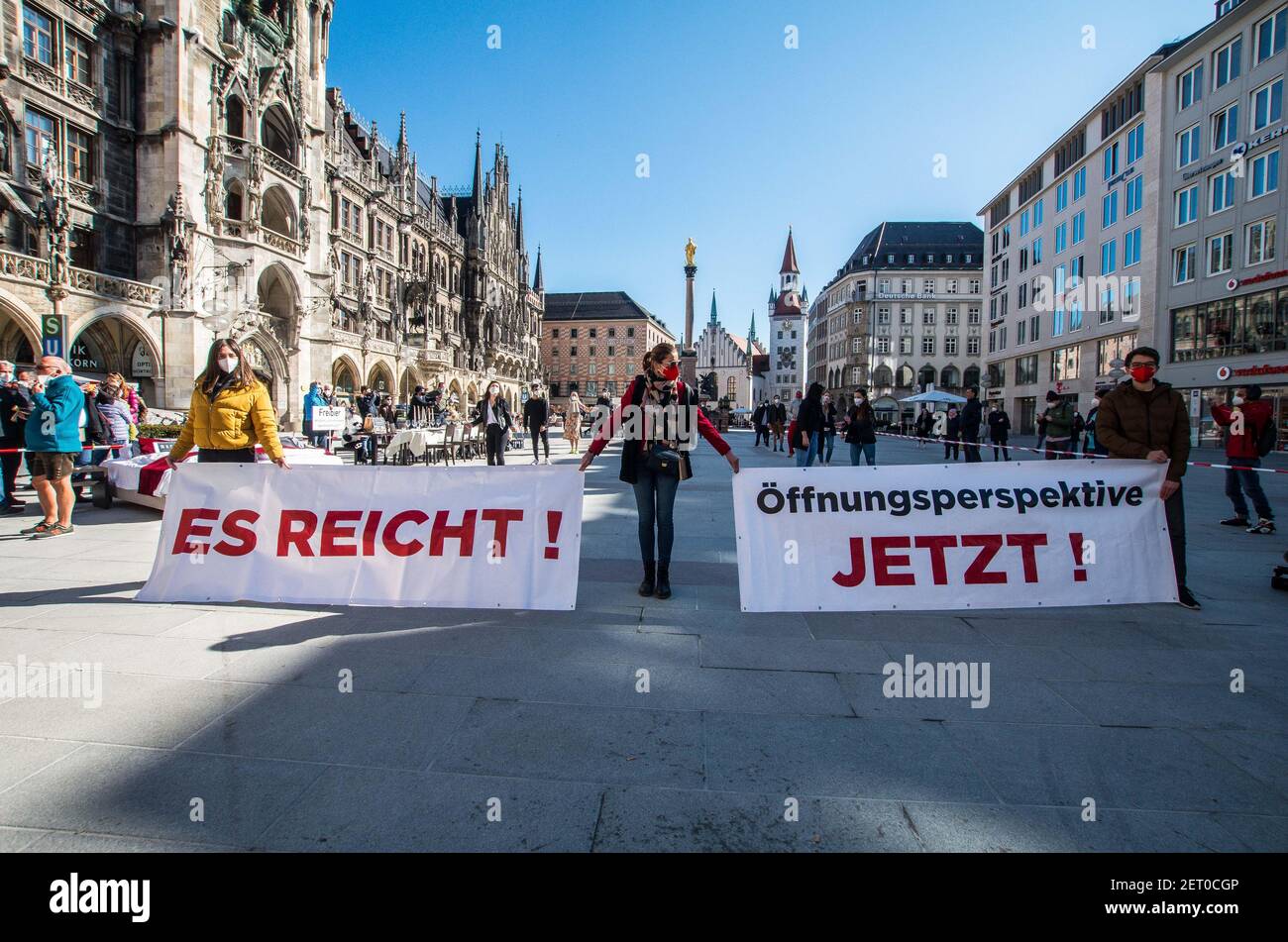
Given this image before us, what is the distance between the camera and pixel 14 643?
436 centimetres

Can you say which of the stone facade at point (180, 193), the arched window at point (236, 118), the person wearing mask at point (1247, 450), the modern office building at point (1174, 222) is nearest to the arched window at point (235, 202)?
the stone facade at point (180, 193)

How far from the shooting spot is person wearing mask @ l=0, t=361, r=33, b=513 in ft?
31.9

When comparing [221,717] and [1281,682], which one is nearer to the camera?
[221,717]

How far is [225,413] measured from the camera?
571 cm

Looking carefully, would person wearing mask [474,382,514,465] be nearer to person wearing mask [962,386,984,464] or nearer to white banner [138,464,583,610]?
white banner [138,464,583,610]

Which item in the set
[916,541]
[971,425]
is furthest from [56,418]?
[971,425]

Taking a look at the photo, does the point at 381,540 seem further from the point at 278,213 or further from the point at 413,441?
the point at 278,213

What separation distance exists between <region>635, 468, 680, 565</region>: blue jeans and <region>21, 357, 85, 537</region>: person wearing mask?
6755 millimetres

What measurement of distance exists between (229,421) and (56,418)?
A: 141 inches

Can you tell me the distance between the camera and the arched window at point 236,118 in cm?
3023

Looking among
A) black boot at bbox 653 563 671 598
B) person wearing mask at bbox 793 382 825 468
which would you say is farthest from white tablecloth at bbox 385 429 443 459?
black boot at bbox 653 563 671 598
